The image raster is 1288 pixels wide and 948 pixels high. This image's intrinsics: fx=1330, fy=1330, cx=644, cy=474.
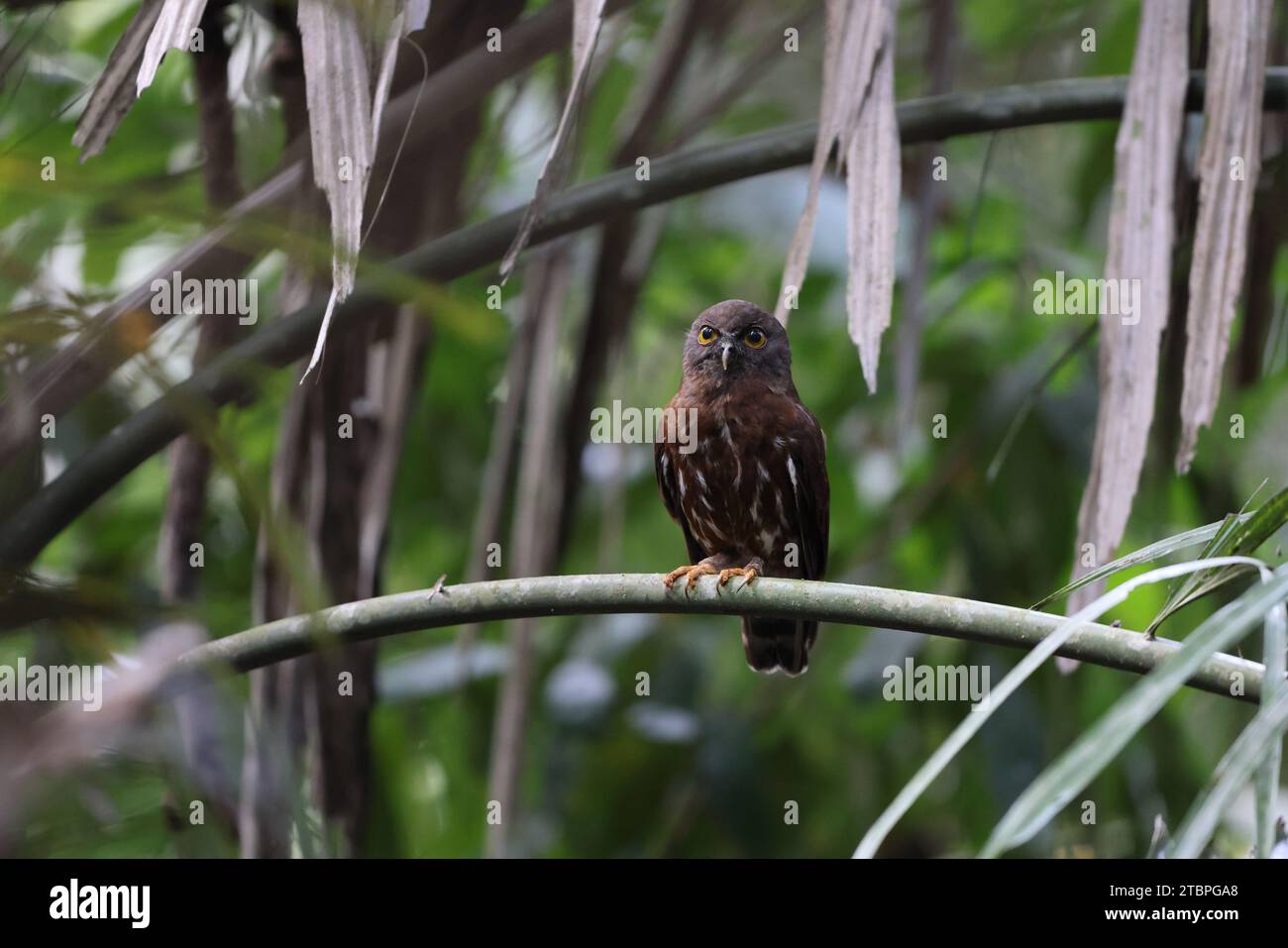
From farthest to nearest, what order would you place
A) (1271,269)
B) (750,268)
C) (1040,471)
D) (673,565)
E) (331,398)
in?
(750,268), (673,565), (1040,471), (1271,269), (331,398)

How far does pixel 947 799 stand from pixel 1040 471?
1.60m

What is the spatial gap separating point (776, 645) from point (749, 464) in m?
0.72

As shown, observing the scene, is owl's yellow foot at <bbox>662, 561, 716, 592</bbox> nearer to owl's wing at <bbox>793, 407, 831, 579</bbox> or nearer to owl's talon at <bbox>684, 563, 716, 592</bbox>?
owl's talon at <bbox>684, 563, 716, 592</bbox>

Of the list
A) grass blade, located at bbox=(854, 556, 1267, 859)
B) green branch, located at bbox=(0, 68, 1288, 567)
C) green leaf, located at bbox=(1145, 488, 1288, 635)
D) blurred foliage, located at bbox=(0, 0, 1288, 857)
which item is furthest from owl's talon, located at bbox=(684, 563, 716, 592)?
grass blade, located at bbox=(854, 556, 1267, 859)

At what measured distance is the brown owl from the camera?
4234 millimetres

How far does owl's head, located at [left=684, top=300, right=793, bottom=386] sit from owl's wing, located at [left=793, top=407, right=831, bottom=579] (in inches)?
8.0

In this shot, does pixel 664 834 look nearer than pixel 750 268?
Yes

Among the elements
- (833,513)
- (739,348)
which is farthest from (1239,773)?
(833,513)

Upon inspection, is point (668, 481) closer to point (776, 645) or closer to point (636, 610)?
point (776, 645)

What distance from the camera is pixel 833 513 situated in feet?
21.3

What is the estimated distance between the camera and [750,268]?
23.9 ft

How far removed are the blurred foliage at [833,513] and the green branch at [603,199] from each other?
5.07ft
